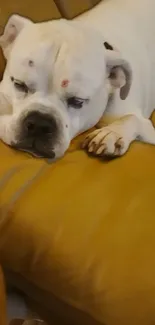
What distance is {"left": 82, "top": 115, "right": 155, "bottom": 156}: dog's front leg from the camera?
1.14 m

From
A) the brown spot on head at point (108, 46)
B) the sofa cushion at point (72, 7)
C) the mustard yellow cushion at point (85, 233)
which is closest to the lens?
the mustard yellow cushion at point (85, 233)

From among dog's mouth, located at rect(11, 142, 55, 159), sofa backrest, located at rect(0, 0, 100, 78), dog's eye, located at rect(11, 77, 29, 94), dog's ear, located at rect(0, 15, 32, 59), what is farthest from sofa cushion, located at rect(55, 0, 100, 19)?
dog's mouth, located at rect(11, 142, 55, 159)

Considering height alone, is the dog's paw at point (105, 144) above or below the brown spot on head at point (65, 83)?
below

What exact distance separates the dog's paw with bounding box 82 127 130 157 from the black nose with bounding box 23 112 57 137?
0.26 ft

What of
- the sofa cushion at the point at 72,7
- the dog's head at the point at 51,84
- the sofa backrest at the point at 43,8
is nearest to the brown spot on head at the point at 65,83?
the dog's head at the point at 51,84

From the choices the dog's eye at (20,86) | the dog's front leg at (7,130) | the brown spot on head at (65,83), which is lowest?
the dog's front leg at (7,130)

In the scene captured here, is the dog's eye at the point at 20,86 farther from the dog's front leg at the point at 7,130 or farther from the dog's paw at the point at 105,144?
the dog's paw at the point at 105,144

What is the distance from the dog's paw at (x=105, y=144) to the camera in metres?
1.14

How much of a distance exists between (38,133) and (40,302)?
35 cm

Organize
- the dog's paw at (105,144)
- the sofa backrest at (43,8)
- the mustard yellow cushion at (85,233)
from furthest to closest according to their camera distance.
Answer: the sofa backrest at (43,8), the dog's paw at (105,144), the mustard yellow cushion at (85,233)

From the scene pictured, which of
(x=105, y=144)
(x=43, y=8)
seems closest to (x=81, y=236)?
(x=105, y=144)

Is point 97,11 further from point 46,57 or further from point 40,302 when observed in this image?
point 40,302

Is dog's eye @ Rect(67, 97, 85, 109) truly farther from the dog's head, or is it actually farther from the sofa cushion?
the sofa cushion

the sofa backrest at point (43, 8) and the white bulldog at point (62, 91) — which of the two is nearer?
the white bulldog at point (62, 91)
